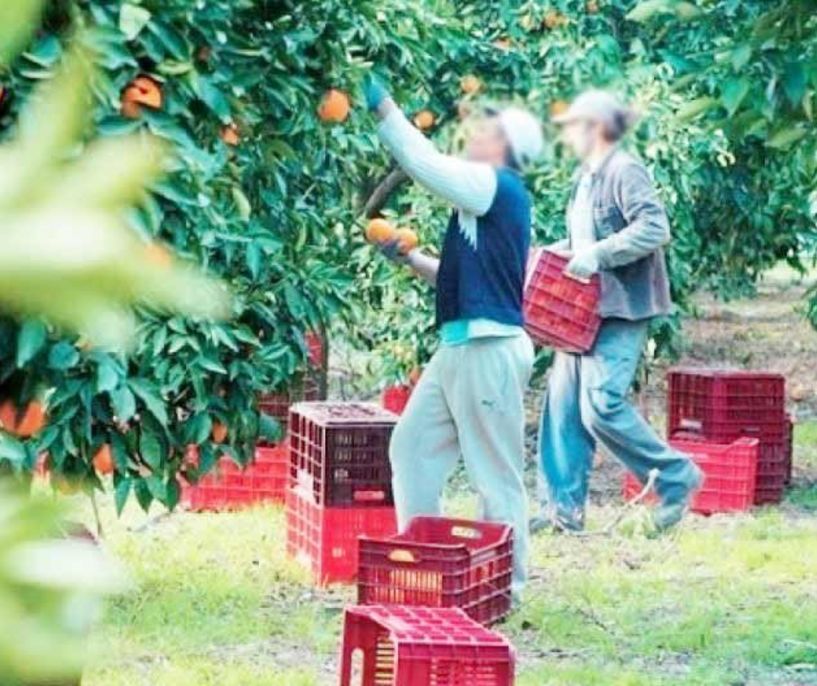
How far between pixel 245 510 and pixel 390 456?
2.03 metres

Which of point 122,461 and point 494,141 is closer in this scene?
point 122,461

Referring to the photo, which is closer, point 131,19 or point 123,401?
point 131,19

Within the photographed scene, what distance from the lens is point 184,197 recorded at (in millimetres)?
4008

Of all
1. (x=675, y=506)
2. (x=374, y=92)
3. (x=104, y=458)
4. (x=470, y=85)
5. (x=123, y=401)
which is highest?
(x=470, y=85)

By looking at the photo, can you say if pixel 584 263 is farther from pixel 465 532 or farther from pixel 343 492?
pixel 465 532

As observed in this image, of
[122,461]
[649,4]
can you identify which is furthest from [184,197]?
[649,4]

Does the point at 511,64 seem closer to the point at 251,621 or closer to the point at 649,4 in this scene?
the point at 251,621

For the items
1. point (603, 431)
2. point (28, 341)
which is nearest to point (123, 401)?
point (28, 341)

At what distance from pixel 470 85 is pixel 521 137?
2748 mm

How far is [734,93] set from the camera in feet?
11.5

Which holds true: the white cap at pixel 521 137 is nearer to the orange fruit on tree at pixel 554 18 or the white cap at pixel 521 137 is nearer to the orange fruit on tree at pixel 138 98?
the orange fruit on tree at pixel 554 18

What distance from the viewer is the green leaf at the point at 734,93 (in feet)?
11.5

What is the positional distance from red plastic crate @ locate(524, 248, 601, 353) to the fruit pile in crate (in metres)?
1.16

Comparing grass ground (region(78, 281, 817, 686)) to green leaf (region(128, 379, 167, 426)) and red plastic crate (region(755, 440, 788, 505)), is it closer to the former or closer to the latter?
red plastic crate (region(755, 440, 788, 505))
